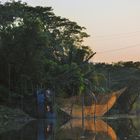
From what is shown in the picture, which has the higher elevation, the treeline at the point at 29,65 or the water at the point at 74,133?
the treeline at the point at 29,65

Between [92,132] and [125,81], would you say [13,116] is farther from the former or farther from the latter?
[125,81]

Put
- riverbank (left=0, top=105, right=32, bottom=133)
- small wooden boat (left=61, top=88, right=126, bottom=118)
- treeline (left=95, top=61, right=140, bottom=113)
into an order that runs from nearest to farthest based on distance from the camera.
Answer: riverbank (left=0, top=105, right=32, bottom=133) → small wooden boat (left=61, top=88, right=126, bottom=118) → treeline (left=95, top=61, right=140, bottom=113)

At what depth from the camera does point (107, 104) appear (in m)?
43.5

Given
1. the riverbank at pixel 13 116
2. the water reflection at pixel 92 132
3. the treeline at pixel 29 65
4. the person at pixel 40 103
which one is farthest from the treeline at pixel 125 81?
the water reflection at pixel 92 132

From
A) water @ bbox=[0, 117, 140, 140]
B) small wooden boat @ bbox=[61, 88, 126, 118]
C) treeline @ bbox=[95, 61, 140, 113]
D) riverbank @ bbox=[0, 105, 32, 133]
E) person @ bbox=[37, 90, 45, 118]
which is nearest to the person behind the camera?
water @ bbox=[0, 117, 140, 140]

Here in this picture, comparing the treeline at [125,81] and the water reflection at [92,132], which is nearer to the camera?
the water reflection at [92,132]

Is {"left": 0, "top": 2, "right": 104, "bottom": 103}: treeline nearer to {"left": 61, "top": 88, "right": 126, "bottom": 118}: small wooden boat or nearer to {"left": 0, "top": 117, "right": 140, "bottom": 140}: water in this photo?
{"left": 61, "top": 88, "right": 126, "bottom": 118}: small wooden boat

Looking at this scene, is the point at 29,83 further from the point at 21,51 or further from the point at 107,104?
the point at 107,104

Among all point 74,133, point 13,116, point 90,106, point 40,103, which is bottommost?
point 74,133

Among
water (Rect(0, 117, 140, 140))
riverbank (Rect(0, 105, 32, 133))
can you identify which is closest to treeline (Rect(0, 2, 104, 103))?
riverbank (Rect(0, 105, 32, 133))

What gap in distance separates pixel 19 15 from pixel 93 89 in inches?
378

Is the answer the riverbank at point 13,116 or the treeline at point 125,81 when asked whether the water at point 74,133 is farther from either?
the treeline at point 125,81

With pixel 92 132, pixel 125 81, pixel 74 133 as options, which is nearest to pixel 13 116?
pixel 92 132

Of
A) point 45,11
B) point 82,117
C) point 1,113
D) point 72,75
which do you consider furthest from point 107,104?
point 45,11
